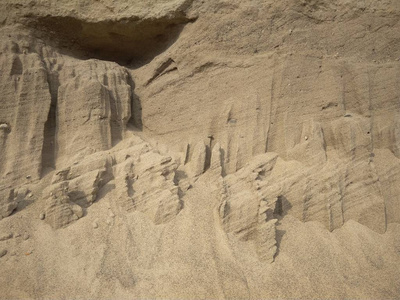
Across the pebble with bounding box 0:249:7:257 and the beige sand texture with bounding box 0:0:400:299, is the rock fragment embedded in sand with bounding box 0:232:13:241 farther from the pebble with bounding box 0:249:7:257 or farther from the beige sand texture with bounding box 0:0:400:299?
the pebble with bounding box 0:249:7:257

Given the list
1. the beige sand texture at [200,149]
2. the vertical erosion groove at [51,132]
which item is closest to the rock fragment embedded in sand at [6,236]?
the beige sand texture at [200,149]

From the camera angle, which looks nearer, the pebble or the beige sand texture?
the pebble

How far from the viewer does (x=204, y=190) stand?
4566 mm

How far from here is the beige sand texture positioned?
3.72 m

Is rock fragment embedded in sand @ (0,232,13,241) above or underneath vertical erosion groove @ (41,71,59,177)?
underneath

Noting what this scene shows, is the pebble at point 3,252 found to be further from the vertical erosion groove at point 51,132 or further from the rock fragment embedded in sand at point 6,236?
the vertical erosion groove at point 51,132

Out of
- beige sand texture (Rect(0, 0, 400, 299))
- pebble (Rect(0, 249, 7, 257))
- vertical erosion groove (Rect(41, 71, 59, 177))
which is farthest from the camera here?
vertical erosion groove (Rect(41, 71, 59, 177))

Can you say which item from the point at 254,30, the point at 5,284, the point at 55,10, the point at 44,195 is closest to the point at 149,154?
the point at 44,195

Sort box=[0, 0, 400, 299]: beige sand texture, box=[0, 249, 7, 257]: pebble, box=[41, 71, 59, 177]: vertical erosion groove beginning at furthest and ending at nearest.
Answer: box=[41, 71, 59, 177]: vertical erosion groove
box=[0, 0, 400, 299]: beige sand texture
box=[0, 249, 7, 257]: pebble

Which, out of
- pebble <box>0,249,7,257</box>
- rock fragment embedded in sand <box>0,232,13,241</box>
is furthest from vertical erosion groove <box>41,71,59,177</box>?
pebble <box>0,249,7,257</box>

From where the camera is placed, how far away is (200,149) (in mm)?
4789

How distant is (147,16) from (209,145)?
8.79ft

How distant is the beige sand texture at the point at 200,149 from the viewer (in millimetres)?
3717

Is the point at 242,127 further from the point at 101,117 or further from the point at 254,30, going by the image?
the point at 101,117
